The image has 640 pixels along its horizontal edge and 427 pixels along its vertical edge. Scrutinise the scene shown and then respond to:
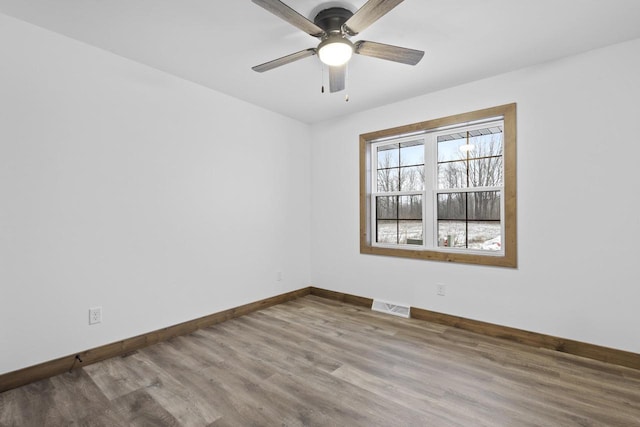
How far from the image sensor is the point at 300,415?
1.83m

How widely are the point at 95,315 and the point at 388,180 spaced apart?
3415 millimetres

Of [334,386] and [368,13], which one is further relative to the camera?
[334,386]

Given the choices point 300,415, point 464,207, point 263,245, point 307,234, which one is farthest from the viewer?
point 307,234

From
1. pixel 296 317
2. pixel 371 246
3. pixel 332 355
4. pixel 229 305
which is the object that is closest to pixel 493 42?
pixel 371 246

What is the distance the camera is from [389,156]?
401 centimetres

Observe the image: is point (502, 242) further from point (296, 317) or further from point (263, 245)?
point (263, 245)

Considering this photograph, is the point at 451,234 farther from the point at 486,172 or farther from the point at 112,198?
the point at 112,198

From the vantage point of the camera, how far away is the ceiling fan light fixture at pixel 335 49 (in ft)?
6.88

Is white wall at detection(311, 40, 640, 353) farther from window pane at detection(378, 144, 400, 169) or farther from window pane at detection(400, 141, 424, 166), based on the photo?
window pane at detection(378, 144, 400, 169)

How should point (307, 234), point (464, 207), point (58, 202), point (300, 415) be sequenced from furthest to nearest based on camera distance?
point (307, 234) < point (464, 207) < point (58, 202) < point (300, 415)

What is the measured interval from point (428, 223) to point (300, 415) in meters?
2.50

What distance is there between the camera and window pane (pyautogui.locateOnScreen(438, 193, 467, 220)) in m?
3.38

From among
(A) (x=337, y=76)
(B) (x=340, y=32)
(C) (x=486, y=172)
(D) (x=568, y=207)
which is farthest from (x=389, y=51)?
(D) (x=568, y=207)

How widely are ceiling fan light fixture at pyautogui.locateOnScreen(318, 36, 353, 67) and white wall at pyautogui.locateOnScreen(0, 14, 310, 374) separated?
1718 millimetres
